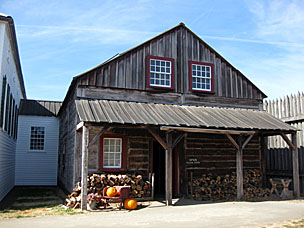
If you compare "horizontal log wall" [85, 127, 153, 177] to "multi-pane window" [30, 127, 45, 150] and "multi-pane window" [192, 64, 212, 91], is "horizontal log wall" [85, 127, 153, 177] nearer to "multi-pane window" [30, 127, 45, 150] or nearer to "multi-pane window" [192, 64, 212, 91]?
"multi-pane window" [192, 64, 212, 91]

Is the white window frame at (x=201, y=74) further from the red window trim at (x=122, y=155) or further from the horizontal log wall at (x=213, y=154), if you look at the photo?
the red window trim at (x=122, y=155)

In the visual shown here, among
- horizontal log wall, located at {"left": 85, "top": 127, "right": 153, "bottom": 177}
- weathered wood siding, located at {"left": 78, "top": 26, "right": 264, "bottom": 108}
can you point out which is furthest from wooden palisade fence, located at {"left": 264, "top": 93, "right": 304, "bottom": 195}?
horizontal log wall, located at {"left": 85, "top": 127, "right": 153, "bottom": 177}

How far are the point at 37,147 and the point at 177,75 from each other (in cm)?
1198

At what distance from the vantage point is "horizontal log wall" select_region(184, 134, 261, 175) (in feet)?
48.4

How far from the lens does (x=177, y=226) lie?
823 cm

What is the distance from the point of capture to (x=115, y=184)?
12.3 meters

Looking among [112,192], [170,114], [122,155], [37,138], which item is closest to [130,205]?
[112,192]

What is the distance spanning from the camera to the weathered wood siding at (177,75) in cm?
1401

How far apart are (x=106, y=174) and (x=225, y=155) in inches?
239

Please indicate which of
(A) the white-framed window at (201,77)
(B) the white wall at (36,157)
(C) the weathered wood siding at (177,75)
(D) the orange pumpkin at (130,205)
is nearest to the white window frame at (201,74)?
(A) the white-framed window at (201,77)

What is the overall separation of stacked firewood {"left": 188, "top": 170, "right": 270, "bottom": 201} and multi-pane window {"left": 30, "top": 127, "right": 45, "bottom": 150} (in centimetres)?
1233

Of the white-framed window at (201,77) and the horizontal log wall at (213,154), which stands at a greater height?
the white-framed window at (201,77)

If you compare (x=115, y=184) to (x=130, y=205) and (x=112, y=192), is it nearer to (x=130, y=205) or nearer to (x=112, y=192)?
(x=112, y=192)

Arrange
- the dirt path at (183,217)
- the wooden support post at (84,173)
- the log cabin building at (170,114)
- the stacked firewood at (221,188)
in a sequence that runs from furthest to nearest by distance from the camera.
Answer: the stacked firewood at (221,188) < the log cabin building at (170,114) < the wooden support post at (84,173) < the dirt path at (183,217)
